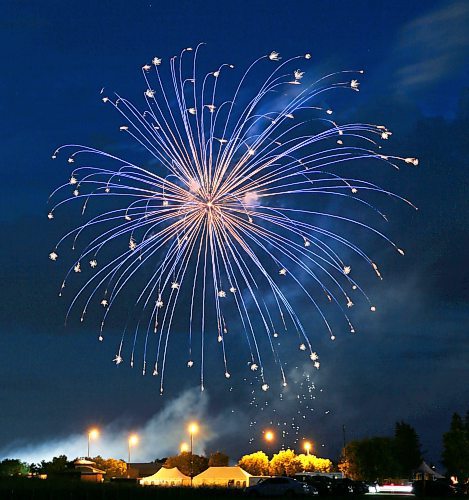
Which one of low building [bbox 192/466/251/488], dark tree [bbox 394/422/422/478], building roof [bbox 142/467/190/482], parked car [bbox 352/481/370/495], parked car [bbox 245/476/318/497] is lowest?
parked car [bbox 245/476/318/497]

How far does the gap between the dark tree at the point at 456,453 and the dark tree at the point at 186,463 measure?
135 feet

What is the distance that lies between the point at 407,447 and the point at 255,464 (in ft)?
243

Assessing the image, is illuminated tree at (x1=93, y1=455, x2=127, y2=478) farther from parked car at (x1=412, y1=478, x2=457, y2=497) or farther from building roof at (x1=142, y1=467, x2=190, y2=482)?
parked car at (x1=412, y1=478, x2=457, y2=497)

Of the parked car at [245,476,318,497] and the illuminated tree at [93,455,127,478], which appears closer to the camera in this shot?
the parked car at [245,476,318,497]

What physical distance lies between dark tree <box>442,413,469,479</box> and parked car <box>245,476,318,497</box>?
251 feet

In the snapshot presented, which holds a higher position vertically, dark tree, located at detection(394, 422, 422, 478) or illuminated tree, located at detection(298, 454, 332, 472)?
dark tree, located at detection(394, 422, 422, 478)

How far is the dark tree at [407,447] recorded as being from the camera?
17038 cm

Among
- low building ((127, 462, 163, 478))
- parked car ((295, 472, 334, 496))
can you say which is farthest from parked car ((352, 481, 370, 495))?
low building ((127, 462, 163, 478))

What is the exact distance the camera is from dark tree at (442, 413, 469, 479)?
415ft

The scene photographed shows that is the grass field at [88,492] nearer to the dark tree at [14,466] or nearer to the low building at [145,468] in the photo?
the dark tree at [14,466]

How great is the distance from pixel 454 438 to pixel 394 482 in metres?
39.8

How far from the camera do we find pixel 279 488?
57.7 m

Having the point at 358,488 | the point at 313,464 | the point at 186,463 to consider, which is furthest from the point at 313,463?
the point at 358,488

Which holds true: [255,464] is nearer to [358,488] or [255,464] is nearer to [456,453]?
[456,453]
